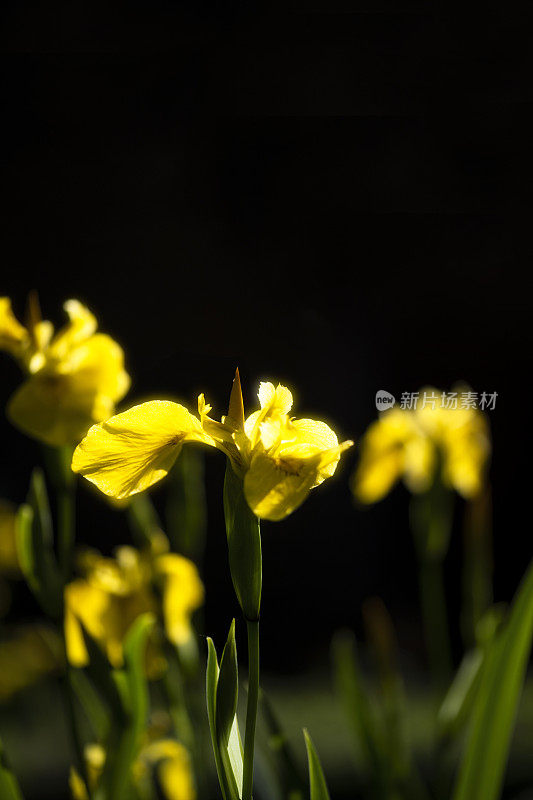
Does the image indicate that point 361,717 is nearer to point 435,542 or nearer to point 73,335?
point 435,542

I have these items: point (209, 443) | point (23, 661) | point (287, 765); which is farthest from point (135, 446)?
point (23, 661)

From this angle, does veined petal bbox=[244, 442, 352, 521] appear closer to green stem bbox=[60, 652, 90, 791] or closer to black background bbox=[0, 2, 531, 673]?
green stem bbox=[60, 652, 90, 791]

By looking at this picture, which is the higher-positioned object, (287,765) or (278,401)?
(278,401)

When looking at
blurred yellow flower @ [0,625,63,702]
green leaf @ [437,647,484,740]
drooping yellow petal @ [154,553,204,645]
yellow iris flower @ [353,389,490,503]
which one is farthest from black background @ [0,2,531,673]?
blurred yellow flower @ [0,625,63,702]

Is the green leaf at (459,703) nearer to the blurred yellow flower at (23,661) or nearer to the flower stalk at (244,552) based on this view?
the flower stalk at (244,552)

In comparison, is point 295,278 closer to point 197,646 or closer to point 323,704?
point 197,646

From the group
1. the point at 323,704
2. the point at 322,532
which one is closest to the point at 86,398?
the point at 322,532

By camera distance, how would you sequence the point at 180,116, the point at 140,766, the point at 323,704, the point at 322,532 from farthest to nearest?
the point at 323,704 → the point at 322,532 → the point at 180,116 → the point at 140,766
